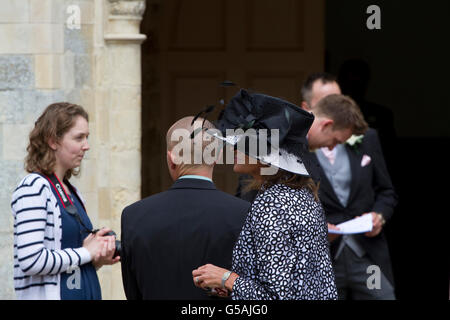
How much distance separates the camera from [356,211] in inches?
216

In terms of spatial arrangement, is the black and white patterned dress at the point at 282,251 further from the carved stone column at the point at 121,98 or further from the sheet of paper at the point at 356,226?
the carved stone column at the point at 121,98

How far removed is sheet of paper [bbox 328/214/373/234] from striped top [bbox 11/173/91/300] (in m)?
1.73

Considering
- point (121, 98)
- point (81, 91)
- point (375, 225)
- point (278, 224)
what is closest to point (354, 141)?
point (375, 225)

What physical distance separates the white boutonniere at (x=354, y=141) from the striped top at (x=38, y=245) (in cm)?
201

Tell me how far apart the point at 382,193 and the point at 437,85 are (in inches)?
152

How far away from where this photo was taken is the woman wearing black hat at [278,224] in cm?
297

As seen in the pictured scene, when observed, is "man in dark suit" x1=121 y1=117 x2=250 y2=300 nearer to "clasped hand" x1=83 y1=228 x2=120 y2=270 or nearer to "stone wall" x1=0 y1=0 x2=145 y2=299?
"clasped hand" x1=83 y1=228 x2=120 y2=270

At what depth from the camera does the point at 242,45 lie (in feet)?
21.9

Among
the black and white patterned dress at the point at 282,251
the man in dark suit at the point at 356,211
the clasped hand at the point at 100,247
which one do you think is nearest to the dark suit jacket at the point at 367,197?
the man in dark suit at the point at 356,211

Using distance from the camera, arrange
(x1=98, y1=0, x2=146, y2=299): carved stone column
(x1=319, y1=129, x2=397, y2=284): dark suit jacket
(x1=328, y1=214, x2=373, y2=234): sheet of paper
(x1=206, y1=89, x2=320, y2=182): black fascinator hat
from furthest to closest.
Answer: (x1=98, y1=0, x2=146, y2=299): carved stone column, (x1=319, y1=129, x2=397, y2=284): dark suit jacket, (x1=328, y1=214, x2=373, y2=234): sheet of paper, (x1=206, y1=89, x2=320, y2=182): black fascinator hat

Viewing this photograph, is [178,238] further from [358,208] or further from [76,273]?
[358,208]

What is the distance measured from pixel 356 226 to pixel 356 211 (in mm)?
142

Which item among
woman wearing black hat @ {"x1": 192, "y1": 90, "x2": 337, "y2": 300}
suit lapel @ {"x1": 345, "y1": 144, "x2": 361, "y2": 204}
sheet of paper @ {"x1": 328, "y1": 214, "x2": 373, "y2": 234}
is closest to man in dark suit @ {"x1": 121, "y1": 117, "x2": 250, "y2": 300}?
woman wearing black hat @ {"x1": 192, "y1": 90, "x2": 337, "y2": 300}

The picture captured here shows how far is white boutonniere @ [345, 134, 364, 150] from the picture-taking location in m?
5.54
